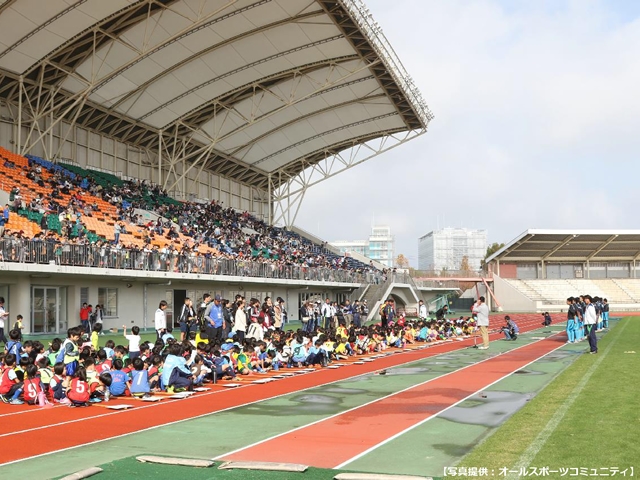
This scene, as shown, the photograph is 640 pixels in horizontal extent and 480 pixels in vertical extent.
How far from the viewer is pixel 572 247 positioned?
Answer: 237 ft

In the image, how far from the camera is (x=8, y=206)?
27281 millimetres

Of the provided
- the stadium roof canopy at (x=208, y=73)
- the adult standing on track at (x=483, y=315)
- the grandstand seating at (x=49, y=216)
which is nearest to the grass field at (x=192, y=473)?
the adult standing on track at (x=483, y=315)

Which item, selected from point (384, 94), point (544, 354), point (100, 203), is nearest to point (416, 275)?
point (384, 94)

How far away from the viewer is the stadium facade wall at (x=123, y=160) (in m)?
38.3

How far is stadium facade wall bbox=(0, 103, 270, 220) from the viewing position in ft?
126

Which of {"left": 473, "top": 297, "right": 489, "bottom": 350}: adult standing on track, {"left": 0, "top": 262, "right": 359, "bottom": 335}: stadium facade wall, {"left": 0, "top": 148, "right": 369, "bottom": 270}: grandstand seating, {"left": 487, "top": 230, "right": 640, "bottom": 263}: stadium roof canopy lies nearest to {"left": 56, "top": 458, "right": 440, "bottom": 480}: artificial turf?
{"left": 473, "top": 297, "right": 489, "bottom": 350}: adult standing on track

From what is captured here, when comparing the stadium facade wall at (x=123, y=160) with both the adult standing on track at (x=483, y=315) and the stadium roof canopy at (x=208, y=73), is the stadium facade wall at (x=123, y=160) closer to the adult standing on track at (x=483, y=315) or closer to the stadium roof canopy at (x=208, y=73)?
the stadium roof canopy at (x=208, y=73)

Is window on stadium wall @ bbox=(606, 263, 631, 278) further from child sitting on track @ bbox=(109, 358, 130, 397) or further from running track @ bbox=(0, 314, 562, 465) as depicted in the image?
child sitting on track @ bbox=(109, 358, 130, 397)

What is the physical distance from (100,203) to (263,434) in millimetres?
28642

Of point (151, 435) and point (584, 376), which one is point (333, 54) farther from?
point (151, 435)

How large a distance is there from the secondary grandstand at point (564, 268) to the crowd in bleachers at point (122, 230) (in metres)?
24.3

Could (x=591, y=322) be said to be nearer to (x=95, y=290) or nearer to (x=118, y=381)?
(x=118, y=381)

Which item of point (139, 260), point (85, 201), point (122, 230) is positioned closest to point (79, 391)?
point (139, 260)

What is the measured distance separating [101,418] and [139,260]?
61.1 ft
